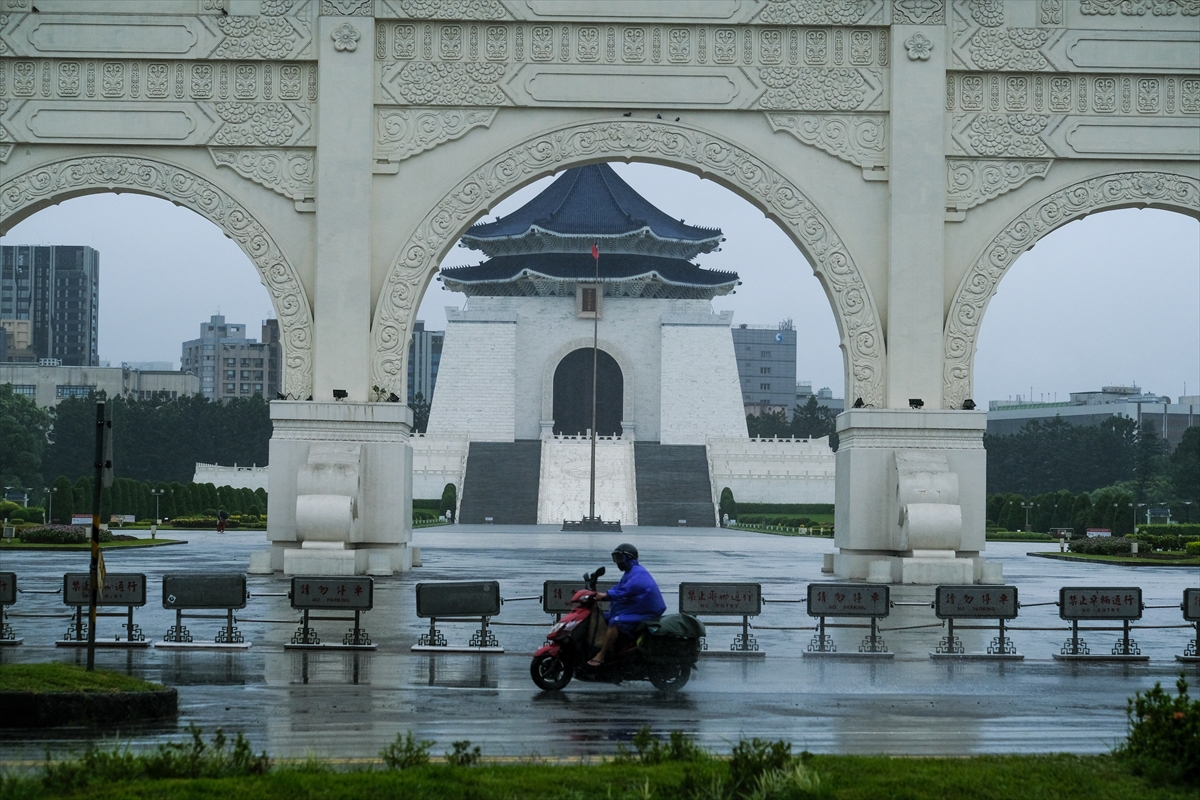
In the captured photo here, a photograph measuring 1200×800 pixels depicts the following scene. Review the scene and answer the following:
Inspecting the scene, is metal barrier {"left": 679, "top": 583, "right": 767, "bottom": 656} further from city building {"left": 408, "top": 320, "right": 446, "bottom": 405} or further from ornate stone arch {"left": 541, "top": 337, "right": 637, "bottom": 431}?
city building {"left": 408, "top": 320, "right": 446, "bottom": 405}

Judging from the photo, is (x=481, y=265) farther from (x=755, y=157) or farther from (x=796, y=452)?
(x=755, y=157)

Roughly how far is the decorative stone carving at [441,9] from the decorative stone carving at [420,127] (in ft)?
3.24

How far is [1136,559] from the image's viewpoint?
23.3 m

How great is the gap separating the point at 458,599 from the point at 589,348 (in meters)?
43.5

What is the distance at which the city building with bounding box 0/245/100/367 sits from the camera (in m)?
108

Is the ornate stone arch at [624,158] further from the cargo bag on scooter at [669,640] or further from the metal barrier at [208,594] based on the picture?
the cargo bag on scooter at [669,640]

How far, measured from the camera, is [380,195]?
15.4 m

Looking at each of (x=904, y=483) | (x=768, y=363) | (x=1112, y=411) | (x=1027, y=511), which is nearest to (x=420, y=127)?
(x=904, y=483)

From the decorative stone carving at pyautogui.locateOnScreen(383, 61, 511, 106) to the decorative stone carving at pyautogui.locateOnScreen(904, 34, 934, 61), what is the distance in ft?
14.1

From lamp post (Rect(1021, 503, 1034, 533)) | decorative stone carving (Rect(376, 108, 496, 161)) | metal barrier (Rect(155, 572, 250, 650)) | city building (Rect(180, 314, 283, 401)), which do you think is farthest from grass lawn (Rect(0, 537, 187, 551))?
city building (Rect(180, 314, 283, 401))

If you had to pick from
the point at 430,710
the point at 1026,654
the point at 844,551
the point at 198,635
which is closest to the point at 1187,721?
the point at 430,710

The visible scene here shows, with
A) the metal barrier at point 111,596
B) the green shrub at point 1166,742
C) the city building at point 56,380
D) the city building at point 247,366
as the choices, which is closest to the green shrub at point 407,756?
the green shrub at point 1166,742

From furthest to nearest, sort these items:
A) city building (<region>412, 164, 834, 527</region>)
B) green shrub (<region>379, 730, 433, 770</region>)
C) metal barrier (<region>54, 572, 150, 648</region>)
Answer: city building (<region>412, 164, 834, 527</region>), metal barrier (<region>54, 572, 150, 648</region>), green shrub (<region>379, 730, 433, 770</region>)

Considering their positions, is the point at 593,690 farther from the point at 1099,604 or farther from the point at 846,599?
the point at 1099,604
